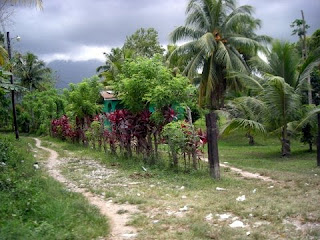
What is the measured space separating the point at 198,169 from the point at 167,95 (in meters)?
2.41

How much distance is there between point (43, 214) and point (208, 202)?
313cm

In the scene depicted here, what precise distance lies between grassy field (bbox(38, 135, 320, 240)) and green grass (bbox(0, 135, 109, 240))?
791 millimetres

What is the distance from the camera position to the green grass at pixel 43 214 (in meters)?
4.98

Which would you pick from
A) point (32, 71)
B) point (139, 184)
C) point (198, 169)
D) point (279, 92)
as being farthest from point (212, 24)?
point (32, 71)

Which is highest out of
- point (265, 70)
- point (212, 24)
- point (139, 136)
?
point (212, 24)

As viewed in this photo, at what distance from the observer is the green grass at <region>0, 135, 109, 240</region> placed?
4.98m

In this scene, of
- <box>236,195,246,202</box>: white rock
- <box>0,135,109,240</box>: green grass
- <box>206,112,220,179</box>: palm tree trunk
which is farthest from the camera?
<box>206,112,220,179</box>: palm tree trunk

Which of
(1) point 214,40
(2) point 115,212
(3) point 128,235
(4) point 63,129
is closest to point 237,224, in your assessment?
(3) point 128,235

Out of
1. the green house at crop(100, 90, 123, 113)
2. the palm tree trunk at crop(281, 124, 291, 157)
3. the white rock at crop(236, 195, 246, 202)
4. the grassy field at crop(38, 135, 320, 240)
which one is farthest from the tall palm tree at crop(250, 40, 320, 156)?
the green house at crop(100, 90, 123, 113)

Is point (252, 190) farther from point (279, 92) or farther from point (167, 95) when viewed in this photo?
point (279, 92)

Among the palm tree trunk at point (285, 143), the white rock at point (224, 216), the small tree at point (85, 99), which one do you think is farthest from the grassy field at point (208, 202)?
the small tree at point (85, 99)

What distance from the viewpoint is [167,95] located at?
1144 cm

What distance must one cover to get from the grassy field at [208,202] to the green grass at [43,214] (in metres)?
0.79

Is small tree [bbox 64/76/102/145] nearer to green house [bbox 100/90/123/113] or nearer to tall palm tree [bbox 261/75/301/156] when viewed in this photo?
green house [bbox 100/90/123/113]
